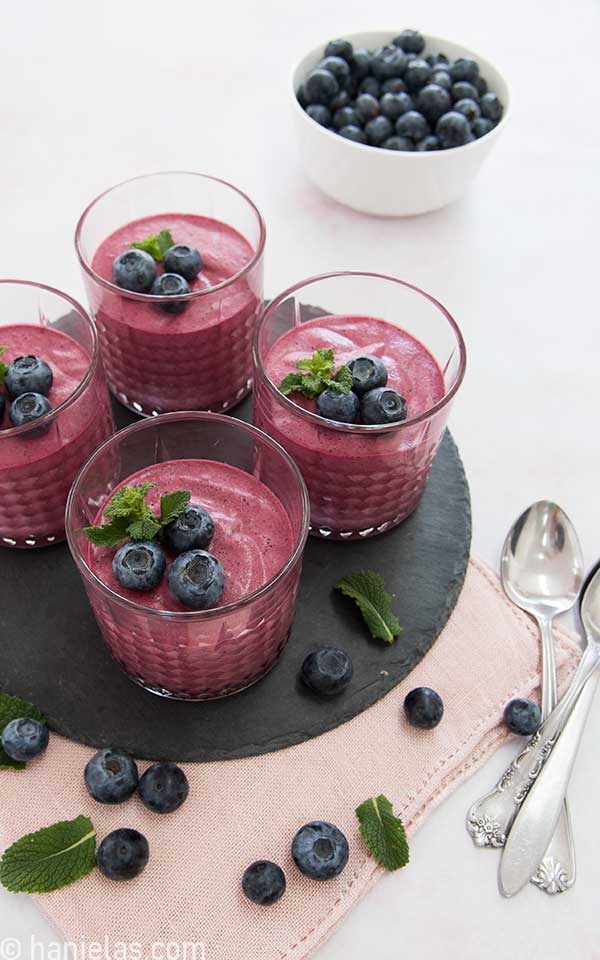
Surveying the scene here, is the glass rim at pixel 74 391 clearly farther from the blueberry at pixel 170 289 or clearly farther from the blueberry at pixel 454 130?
the blueberry at pixel 454 130

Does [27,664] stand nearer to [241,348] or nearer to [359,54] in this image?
[241,348]

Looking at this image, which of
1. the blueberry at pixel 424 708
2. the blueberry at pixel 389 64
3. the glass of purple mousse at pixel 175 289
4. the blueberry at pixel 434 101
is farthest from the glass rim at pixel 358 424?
the blueberry at pixel 389 64

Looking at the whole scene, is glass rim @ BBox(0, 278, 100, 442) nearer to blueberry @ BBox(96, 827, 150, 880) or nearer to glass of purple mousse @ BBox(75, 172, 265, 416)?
glass of purple mousse @ BBox(75, 172, 265, 416)

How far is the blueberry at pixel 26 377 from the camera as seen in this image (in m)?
1.65

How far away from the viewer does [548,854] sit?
1.54 meters

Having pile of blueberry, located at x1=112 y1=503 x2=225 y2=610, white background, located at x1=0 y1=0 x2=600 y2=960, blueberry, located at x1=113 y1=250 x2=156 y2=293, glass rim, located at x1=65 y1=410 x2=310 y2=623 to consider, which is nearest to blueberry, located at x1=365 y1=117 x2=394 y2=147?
white background, located at x1=0 y1=0 x2=600 y2=960

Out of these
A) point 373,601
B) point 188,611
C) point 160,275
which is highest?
point 160,275

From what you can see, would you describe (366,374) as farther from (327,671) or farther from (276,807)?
(276,807)

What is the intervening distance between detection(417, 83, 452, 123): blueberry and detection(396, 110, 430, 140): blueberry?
0.09ft

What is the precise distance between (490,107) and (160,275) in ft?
3.86

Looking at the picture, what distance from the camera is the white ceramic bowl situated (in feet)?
7.67

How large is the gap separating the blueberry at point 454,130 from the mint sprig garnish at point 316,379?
0.99 meters

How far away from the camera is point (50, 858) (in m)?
1.47

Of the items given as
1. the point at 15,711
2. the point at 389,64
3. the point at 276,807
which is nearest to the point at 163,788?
the point at 276,807
